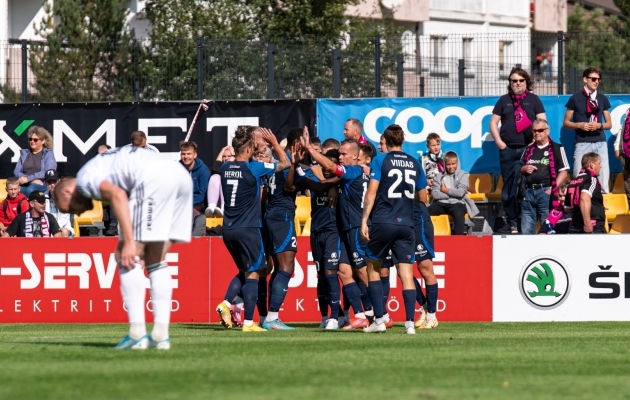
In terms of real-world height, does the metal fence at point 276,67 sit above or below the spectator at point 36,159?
above

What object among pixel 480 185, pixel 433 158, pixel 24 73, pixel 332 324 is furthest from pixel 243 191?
pixel 24 73

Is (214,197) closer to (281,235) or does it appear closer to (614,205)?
(281,235)

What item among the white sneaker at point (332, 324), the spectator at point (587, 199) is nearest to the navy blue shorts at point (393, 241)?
the white sneaker at point (332, 324)

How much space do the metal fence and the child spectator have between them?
2672mm

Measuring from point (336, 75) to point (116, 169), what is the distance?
12908 mm

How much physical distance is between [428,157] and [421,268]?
4.92 m

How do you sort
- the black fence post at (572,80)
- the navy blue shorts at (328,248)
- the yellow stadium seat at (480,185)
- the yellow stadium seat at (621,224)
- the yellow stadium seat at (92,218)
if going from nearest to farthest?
the navy blue shorts at (328,248) → the yellow stadium seat at (621,224) → the yellow stadium seat at (92,218) → the yellow stadium seat at (480,185) → the black fence post at (572,80)

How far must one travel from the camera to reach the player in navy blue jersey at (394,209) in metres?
12.4

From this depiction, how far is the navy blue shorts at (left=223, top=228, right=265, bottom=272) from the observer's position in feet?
44.6

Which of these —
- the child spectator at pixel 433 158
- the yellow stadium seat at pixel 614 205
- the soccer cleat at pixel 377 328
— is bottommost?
the soccer cleat at pixel 377 328

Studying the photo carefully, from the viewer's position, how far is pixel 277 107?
20.7m

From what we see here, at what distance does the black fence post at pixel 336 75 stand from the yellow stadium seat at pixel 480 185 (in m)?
2.89

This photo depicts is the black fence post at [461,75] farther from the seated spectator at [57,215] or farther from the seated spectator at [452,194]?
the seated spectator at [57,215]

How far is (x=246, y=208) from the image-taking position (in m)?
13.6
